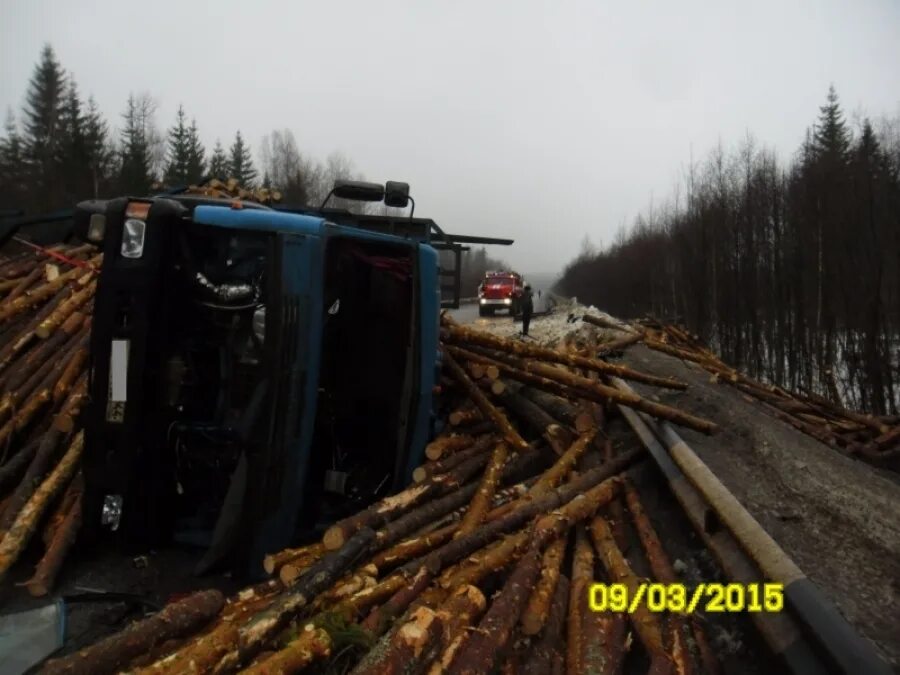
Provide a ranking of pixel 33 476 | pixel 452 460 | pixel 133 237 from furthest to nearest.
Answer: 1. pixel 452 460
2. pixel 33 476
3. pixel 133 237

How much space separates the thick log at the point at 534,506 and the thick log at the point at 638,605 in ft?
0.90

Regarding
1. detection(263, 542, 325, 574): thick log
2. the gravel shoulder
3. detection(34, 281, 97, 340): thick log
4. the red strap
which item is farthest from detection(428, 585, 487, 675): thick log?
the red strap

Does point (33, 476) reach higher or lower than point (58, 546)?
higher

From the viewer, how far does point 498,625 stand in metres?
2.96

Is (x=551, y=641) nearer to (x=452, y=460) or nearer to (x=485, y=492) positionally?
(x=485, y=492)

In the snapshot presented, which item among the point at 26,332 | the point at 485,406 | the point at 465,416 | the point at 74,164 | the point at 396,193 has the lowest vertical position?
the point at 465,416

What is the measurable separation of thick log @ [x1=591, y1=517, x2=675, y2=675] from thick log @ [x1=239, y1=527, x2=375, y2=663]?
1.42 meters

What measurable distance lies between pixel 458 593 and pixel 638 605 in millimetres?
1014

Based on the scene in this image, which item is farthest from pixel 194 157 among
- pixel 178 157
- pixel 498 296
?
pixel 498 296

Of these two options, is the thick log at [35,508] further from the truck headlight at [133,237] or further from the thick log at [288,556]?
the truck headlight at [133,237]

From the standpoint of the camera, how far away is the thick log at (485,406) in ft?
19.2

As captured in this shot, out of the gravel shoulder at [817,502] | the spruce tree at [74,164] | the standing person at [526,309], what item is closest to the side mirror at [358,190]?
the gravel shoulder at [817,502]

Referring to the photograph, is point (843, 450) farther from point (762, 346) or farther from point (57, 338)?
point (762, 346)
